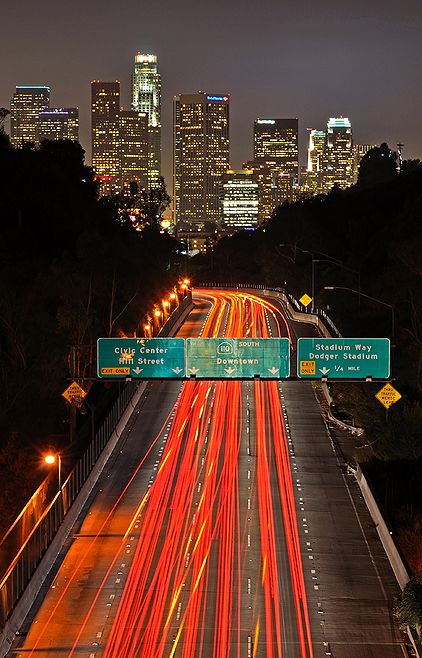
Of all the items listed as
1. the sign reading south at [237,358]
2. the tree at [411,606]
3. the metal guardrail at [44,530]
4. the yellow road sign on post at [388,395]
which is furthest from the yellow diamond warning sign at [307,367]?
the tree at [411,606]

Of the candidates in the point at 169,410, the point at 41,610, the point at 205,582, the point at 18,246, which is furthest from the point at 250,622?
the point at 18,246

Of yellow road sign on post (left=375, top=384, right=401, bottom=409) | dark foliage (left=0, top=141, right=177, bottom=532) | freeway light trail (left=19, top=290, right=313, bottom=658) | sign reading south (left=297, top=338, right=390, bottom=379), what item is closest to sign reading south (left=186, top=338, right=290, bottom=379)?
sign reading south (left=297, top=338, right=390, bottom=379)

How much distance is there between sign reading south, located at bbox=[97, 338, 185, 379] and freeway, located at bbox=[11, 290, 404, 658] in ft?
17.5

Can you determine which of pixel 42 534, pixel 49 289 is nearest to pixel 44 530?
pixel 42 534

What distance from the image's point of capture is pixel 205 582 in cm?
3192

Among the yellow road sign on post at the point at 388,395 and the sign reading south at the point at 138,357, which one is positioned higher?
the sign reading south at the point at 138,357

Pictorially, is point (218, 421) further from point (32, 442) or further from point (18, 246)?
point (18, 246)

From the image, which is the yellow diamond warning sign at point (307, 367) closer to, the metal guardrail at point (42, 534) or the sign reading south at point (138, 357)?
the sign reading south at point (138, 357)

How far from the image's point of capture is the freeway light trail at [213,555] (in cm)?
2731

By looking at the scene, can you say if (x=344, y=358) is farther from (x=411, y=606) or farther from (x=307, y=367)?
(x=411, y=606)

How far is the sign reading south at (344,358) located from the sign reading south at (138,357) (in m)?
4.61

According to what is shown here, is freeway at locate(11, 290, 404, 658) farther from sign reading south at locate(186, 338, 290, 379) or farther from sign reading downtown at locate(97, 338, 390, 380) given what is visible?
sign reading downtown at locate(97, 338, 390, 380)

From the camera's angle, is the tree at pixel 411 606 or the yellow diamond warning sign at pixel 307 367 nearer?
the tree at pixel 411 606

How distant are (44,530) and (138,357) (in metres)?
7.97
